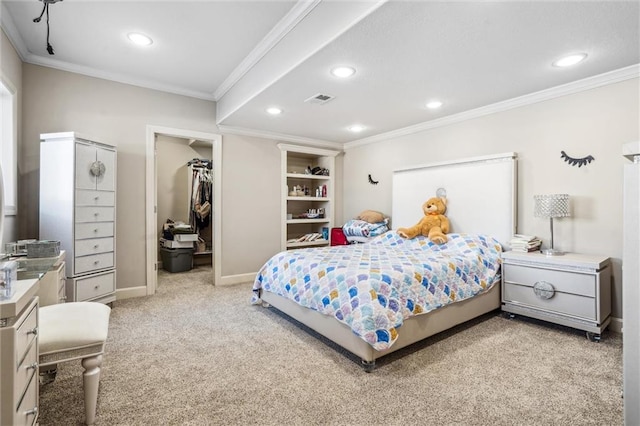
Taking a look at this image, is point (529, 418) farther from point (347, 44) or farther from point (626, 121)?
point (626, 121)

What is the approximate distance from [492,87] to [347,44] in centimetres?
169

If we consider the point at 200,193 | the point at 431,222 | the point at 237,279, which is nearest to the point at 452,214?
the point at 431,222

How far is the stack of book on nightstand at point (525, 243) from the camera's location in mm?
2988

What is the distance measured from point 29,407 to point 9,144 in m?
2.73

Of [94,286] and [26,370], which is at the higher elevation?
[26,370]

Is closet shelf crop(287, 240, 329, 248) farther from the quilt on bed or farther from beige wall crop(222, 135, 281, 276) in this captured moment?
the quilt on bed

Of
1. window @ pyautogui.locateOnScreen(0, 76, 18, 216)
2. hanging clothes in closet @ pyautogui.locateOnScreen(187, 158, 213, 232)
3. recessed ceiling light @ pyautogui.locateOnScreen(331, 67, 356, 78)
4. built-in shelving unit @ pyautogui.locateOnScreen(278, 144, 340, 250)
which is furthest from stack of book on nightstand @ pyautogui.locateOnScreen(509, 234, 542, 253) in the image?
hanging clothes in closet @ pyautogui.locateOnScreen(187, 158, 213, 232)

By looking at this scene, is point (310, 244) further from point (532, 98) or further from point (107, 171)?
point (532, 98)

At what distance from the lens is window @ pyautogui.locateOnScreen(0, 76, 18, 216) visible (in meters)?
2.72

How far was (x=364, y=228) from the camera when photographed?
452 centimetres

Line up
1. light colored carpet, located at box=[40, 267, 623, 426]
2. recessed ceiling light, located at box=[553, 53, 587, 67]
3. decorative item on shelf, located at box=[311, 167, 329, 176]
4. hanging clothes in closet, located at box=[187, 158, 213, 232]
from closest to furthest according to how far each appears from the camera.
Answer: light colored carpet, located at box=[40, 267, 623, 426] < recessed ceiling light, located at box=[553, 53, 587, 67] < decorative item on shelf, located at box=[311, 167, 329, 176] < hanging clothes in closet, located at box=[187, 158, 213, 232]

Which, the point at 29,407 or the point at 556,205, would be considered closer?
the point at 29,407

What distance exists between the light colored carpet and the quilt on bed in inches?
12.1

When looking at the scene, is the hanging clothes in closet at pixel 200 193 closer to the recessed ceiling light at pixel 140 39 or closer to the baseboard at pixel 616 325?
the recessed ceiling light at pixel 140 39
